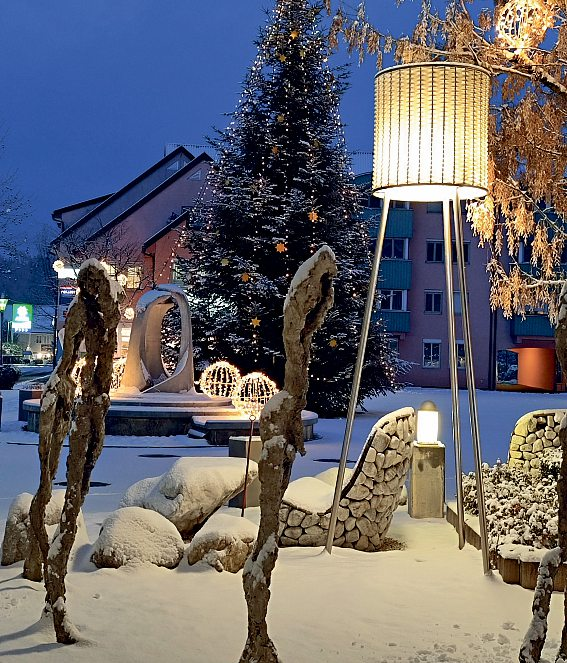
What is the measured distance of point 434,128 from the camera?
19.8 feet

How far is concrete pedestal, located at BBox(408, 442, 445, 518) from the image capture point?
298 inches

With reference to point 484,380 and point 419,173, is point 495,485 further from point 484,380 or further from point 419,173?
point 484,380

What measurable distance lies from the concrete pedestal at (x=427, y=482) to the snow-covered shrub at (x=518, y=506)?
25 centimetres

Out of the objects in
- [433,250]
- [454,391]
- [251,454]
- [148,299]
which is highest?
[433,250]

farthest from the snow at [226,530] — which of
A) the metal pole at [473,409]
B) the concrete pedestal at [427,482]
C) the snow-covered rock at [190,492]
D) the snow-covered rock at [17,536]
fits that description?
the concrete pedestal at [427,482]

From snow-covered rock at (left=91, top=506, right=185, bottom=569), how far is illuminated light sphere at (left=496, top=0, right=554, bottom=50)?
4.68 m

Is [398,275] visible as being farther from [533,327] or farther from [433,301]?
[533,327]

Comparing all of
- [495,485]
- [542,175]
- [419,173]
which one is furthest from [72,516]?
[542,175]

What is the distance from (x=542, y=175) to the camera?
802 centimetres

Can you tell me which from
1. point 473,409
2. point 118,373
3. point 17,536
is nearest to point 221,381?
point 118,373

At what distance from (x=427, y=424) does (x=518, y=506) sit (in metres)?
1.38

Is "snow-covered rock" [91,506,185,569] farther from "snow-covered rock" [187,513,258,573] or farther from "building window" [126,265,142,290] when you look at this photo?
"building window" [126,265,142,290]

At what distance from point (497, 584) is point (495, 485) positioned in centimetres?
225

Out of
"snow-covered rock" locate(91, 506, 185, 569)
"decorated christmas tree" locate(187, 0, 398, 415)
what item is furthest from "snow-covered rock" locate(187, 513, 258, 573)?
"decorated christmas tree" locate(187, 0, 398, 415)
